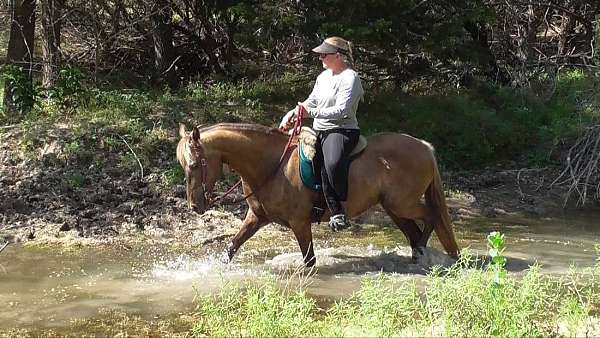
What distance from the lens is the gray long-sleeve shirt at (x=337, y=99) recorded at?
7.22 meters

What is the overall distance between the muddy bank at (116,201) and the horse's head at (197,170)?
2.23 m

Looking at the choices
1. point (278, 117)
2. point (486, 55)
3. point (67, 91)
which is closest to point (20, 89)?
point (67, 91)

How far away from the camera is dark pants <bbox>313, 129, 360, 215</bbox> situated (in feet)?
24.3

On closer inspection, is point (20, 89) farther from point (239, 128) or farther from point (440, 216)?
point (440, 216)

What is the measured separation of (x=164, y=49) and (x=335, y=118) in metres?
9.58

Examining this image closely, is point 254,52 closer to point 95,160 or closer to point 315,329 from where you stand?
point 95,160

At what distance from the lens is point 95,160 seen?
1182 centimetres

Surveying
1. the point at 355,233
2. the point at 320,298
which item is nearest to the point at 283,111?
the point at 355,233

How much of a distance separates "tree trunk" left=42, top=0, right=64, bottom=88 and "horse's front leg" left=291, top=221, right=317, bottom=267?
8.61 metres

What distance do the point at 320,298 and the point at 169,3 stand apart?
402 inches

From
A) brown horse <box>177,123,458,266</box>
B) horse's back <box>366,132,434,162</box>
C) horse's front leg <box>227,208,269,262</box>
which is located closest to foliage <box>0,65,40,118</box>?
brown horse <box>177,123,458,266</box>

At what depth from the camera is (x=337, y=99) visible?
7.27m

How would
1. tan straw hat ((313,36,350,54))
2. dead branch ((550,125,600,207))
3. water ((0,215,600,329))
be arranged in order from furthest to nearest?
dead branch ((550,125,600,207)) → tan straw hat ((313,36,350,54)) → water ((0,215,600,329))

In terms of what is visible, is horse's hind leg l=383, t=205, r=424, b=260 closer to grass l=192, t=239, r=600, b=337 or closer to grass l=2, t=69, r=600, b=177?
grass l=192, t=239, r=600, b=337
